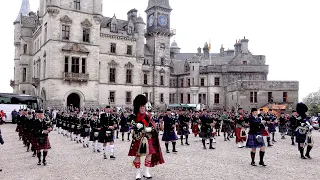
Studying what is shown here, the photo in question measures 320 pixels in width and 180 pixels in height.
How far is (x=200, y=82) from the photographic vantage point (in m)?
54.3

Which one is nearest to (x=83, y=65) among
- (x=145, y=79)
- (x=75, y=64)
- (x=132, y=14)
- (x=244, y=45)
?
(x=75, y=64)

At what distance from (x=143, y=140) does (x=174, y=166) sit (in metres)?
2.56

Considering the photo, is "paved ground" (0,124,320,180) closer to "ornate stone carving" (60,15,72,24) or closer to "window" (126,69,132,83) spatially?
"ornate stone carving" (60,15,72,24)

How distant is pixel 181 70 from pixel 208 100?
32.1ft

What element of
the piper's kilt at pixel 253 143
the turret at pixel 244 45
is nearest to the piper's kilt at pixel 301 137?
the piper's kilt at pixel 253 143

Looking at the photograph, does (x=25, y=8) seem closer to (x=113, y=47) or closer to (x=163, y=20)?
(x=113, y=47)

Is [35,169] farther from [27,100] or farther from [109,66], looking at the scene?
[109,66]

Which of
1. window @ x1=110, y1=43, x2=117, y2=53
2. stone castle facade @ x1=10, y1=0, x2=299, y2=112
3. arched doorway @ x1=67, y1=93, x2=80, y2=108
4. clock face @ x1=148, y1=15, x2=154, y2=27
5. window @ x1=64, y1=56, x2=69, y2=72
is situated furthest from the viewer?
clock face @ x1=148, y1=15, x2=154, y2=27

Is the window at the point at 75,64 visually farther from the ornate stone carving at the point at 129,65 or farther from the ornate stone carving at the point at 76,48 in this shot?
the ornate stone carving at the point at 129,65

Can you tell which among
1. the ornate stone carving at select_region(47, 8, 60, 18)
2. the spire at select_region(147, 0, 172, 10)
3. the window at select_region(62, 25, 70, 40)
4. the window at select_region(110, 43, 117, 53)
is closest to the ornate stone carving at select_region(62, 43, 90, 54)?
the window at select_region(62, 25, 70, 40)

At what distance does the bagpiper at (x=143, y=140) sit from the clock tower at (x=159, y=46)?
134 ft

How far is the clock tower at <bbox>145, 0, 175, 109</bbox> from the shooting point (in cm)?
4994

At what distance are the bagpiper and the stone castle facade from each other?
95.8 feet

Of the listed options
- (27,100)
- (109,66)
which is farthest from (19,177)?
(109,66)
